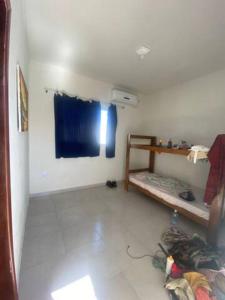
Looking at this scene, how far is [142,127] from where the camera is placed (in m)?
4.02

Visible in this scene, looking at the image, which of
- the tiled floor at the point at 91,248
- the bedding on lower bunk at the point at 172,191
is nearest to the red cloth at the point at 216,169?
the bedding on lower bunk at the point at 172,191

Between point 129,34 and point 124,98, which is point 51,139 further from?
point 129,34

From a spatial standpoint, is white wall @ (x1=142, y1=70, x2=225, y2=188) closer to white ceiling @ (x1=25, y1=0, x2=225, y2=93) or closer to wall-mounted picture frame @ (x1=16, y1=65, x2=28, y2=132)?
A: white ceiling @ (x1=25, y1=0, x2=225, y2=93)

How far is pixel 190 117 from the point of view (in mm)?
2875

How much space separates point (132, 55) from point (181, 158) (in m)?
2.08

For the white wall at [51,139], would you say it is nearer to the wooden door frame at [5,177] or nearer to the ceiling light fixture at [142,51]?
the ceiling light fixture at [142,51]

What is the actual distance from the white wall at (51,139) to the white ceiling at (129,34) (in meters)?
0.30

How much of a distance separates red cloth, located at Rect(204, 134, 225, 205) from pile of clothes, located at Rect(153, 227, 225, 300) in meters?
0.51

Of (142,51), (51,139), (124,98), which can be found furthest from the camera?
(124,98)

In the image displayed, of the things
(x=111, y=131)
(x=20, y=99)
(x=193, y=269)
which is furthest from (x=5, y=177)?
(x=111, y=131)

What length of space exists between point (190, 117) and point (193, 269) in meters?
2.41

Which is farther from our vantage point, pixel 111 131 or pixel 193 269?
pixel 111 131

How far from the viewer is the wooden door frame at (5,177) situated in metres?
0.66

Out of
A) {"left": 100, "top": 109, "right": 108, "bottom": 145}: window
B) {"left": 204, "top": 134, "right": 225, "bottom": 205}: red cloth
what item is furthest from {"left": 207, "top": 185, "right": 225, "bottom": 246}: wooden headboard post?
{"left": 100, "top": 109, "right": 108, "bottom": 145}: window
